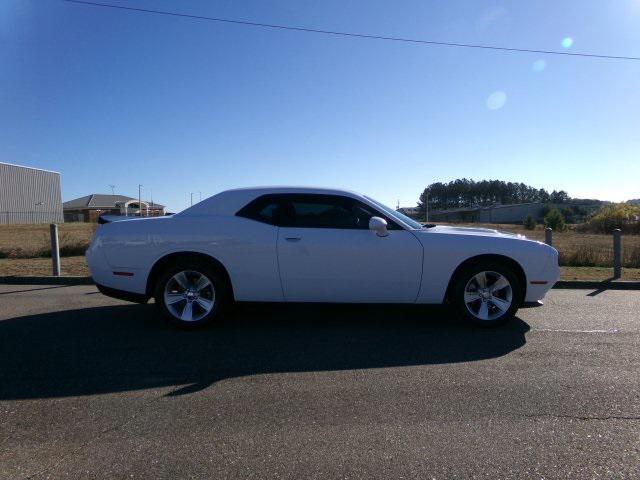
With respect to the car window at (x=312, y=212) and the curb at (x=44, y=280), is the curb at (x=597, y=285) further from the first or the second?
the curb at (x=44, y=280)

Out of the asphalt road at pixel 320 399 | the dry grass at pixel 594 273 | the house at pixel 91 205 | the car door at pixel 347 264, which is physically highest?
the house at pixel 91 205

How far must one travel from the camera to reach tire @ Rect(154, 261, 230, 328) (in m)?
5.28

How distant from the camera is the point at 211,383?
3754 millimetres

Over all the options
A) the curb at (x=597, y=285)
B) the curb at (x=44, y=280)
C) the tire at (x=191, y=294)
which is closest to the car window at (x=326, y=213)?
the tire at (x=191, y=294)

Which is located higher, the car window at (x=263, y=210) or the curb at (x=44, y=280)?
the car window at (x=263, y=210)

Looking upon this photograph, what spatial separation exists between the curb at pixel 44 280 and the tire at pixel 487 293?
23.2 feet

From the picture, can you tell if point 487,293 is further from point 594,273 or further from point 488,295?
point 594,273

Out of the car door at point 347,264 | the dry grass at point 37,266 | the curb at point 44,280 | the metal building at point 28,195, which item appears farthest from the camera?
the metal building at point 28,195

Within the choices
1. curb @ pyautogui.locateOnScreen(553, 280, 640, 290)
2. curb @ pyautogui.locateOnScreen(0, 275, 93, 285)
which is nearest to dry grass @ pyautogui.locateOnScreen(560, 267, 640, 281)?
curb @ pyautogui.locateOnScreen(553, 280, 640, 290)

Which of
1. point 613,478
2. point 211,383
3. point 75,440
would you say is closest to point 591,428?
point 613,478

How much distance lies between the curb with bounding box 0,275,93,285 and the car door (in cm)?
558

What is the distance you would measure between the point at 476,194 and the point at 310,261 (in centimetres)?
15830

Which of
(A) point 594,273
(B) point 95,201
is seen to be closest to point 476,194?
(B) point 95,201

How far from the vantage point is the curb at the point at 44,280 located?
8.96 m
